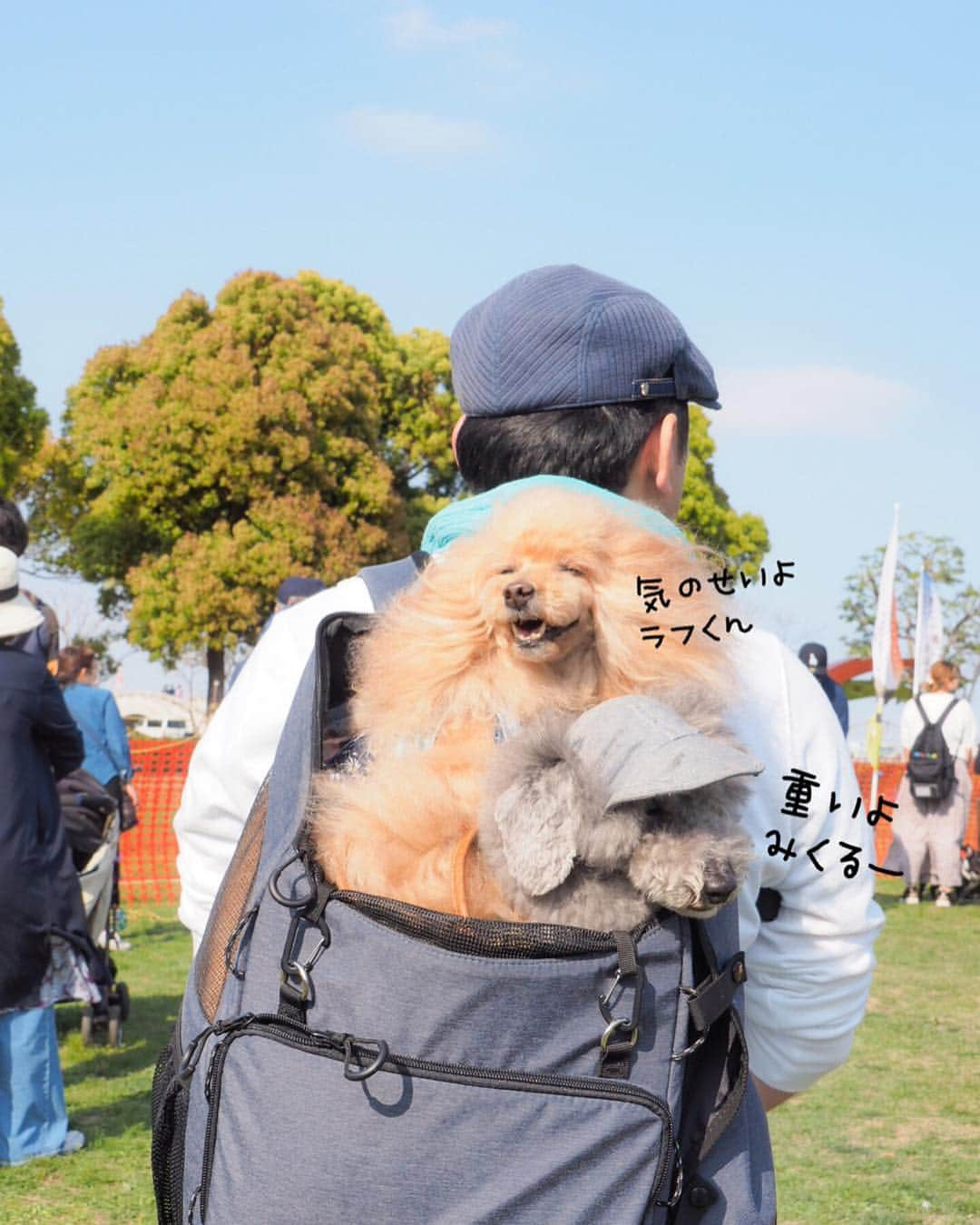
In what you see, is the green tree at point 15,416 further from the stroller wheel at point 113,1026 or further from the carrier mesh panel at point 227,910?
the carrier mesh panel at point 227,910

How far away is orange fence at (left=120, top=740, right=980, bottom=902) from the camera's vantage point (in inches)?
489

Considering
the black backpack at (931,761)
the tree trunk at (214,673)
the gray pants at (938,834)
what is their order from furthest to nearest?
the tree trunk at (214,673)
the gray pants at (938,834)
the black backpack at (931,761)

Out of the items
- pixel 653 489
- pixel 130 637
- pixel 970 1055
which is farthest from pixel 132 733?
pixel 653 489

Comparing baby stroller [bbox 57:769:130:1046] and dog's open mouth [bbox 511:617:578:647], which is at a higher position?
dog's open mouth [bbox 511:617:578:647]

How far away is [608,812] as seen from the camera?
137cm

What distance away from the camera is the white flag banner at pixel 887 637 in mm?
12938

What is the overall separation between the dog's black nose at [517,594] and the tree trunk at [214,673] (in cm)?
2907

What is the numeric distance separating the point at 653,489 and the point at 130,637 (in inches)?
1191

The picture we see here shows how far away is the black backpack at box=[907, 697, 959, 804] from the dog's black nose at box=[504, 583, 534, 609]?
10597 millimetres

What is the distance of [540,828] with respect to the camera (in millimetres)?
1342

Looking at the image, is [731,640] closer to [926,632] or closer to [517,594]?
[517,594]

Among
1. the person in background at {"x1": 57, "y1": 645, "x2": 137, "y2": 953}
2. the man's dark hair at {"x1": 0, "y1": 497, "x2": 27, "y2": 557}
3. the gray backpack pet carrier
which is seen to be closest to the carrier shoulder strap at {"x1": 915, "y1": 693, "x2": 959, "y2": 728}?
the person in background at {"x1": 57, "y1": 645, "x2": 137, "y2": 953}

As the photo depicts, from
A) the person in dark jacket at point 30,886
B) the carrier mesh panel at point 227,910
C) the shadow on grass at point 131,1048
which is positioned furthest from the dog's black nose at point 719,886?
the shadow on grass at point 131,1048

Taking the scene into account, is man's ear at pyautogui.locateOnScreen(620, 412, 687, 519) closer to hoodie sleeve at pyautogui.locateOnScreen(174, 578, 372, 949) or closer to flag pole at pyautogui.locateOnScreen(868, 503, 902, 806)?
hoodie sleeve at pyautogui.locateOnScreen(174, 578, 372, 949)
